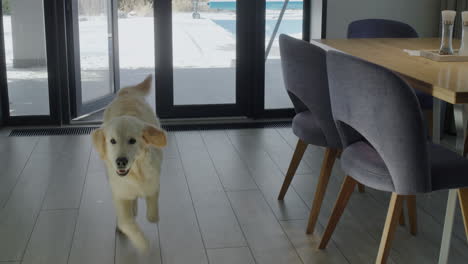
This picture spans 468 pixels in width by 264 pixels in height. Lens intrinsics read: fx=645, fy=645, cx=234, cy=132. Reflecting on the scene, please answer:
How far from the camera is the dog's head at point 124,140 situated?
7.83 ft

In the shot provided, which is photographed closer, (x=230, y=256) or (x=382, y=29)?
(x=230, y=256)

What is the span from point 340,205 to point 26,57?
2.93 metres

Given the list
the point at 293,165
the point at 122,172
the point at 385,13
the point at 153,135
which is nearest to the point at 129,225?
the point at 122,172

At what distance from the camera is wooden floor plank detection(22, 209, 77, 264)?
2.63m

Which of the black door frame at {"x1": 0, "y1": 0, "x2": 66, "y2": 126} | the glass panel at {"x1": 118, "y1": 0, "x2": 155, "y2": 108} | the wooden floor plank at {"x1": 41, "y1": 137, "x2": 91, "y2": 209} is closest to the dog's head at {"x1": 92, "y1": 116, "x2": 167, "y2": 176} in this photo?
the wooden floor plank at {"x1": 41, "y1": 137, "x2": 91, "y2": 209}

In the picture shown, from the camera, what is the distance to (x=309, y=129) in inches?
114

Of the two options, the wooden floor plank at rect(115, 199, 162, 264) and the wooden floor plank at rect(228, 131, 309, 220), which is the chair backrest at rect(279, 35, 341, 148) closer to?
the wooden floor plank at rect(228, 131, 309, 220)

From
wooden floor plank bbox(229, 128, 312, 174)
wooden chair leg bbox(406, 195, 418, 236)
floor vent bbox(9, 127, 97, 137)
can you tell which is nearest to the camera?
wooden chair leg bbox(406, 195, 418, 236)

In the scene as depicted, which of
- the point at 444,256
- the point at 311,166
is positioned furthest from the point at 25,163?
the point at 444,256

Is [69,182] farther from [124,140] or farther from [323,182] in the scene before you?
[323,182]

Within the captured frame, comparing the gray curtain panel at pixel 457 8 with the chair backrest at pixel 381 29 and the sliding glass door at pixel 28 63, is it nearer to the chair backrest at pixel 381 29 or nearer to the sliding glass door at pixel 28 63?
the chair backrest at pixel 381 29

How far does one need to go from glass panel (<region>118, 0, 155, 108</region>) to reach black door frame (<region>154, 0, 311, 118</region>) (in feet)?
1.02

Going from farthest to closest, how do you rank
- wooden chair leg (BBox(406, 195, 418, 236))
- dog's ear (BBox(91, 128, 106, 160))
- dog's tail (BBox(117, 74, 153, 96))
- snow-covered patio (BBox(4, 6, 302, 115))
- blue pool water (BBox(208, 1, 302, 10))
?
blue pool water (BBox(208, 1, 302, 10))
snow-covered patio (BBox(4, 6, 302, 115))
dog's tail (BBox(117, 74, 153, 96))
wooden chair leg (BBox(406, 195, 418, 236))
dog's ear (BBox(91, 128, 106, 160))

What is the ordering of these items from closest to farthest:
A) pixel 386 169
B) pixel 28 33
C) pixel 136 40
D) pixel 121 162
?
pixel 386 169 → pixel 121 162 → pixel 28 33 → pixel 136 40
